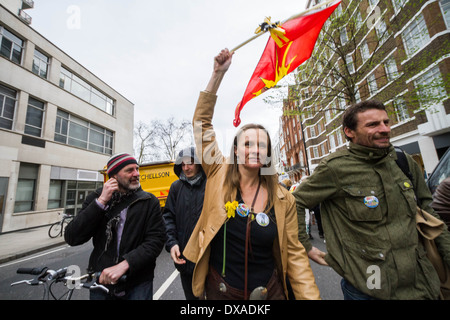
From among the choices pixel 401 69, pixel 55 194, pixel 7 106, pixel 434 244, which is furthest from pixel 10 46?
pixel 401 69

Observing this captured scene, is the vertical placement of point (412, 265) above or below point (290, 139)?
Answer: below

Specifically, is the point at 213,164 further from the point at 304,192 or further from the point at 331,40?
the point at 331,40

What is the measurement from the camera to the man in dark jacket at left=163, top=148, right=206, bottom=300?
8.32 feet

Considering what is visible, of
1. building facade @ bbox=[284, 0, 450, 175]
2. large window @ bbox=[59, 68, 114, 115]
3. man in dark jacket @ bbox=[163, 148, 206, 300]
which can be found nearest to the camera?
man in dark jacket @ bbox=[163, 148, 206, 300]

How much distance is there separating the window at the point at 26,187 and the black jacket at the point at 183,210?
15336 mm

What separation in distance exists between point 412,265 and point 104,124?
75.6 ft

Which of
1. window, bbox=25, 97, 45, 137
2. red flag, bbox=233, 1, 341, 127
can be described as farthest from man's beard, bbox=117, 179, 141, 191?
window, bbox=25, 97, 45, 137

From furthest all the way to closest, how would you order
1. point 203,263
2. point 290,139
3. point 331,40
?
point 290,139
point 331,40
point 203,263

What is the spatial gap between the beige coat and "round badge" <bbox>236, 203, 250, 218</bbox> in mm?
119

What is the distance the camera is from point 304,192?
173 cm

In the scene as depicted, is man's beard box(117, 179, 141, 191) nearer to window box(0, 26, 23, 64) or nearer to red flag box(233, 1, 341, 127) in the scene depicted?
red flag box(233, 1, 341, 127)

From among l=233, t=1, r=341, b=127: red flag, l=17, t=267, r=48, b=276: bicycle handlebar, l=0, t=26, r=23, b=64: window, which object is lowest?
l=17, t=267, r=48, b=276: bicycle handlebar
